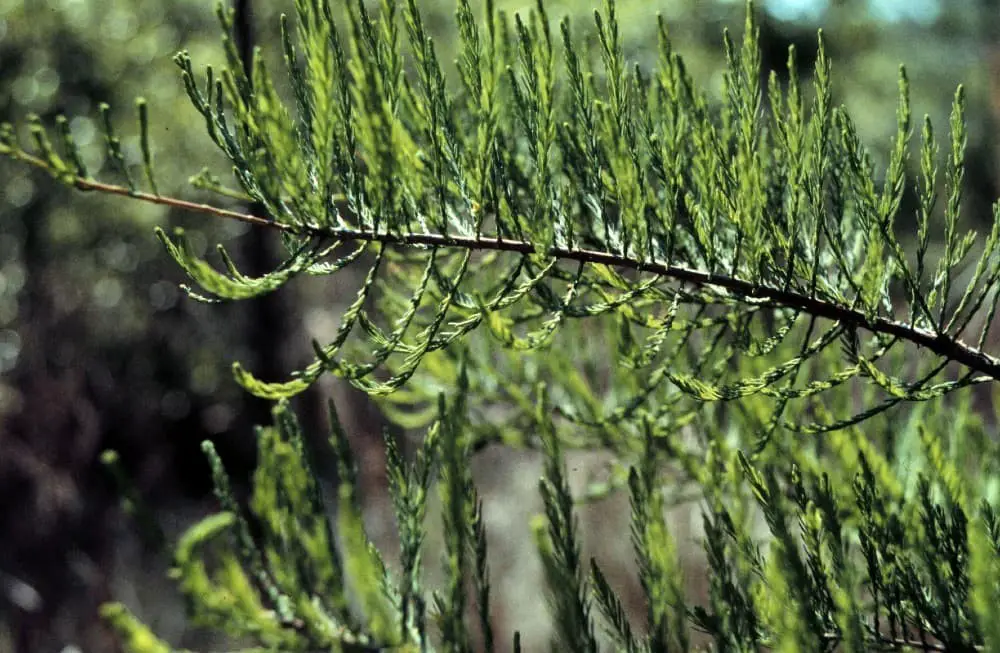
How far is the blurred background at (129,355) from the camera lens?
160 inches

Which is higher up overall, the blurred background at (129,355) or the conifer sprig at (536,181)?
the blurred background at (129,355)

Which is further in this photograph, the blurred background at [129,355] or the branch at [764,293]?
the blurred background at [129,355]

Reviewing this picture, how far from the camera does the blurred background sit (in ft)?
13.3

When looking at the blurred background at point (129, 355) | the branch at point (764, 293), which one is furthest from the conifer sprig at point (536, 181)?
the blurred background at point (129, 355)

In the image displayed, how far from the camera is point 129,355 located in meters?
5.50

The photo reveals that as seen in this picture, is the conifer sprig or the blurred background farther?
the blurred background

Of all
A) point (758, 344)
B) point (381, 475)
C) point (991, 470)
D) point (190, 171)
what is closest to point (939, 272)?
point (758, 344)

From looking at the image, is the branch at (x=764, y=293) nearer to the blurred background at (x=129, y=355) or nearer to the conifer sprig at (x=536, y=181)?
the conifer sprig at (x=536, y=181)

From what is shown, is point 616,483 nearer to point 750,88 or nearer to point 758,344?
point 758,344

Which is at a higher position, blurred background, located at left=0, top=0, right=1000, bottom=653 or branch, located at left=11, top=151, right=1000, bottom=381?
blurred background, located at left=0, top=0, right=1000, bottom=653

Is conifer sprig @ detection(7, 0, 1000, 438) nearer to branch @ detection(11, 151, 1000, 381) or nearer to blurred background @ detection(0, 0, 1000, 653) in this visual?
branch @ detection(11, 151, 1000, 381)

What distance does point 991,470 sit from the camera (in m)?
0.96

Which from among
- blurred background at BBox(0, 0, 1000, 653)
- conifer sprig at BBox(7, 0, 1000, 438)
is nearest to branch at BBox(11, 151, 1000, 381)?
conifer sprig at BBox(7, 0, 1000, 438)

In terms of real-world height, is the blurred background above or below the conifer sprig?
above
